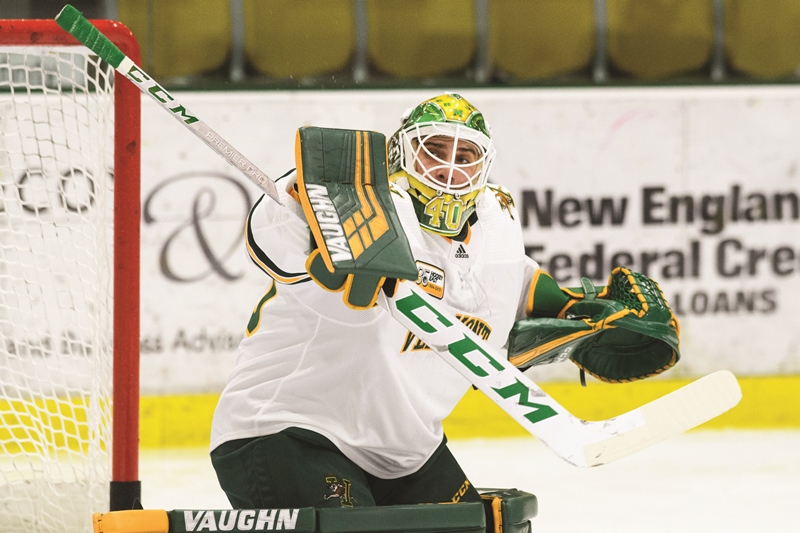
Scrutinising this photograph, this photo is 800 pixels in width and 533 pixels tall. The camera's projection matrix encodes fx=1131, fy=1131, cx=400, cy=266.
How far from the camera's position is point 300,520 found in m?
1.76

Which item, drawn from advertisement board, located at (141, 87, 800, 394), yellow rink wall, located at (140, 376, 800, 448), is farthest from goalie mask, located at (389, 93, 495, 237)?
yellow rink wall, located at (140, 376, 800, 448)

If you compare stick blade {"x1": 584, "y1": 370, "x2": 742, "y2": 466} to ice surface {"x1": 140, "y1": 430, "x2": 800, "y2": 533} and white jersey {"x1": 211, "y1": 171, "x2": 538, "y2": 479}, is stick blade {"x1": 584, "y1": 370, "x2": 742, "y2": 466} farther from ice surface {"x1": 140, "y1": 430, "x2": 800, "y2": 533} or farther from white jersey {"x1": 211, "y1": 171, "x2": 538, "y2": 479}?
ice surface {"x1": 140, "y1": 430, "x2": 800, "y2": 533}

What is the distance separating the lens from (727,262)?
4367mm

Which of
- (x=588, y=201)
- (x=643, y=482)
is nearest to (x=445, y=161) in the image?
(x=643, y=482)

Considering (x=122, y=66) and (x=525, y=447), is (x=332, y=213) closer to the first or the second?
(x=122, y=66)

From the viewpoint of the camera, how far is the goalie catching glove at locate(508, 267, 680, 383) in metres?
2.12

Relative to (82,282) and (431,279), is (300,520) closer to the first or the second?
(431,279)

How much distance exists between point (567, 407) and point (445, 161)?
8.15 ft

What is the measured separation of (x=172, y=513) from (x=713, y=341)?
9.96 ft

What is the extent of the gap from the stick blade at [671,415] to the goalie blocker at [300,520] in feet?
0.85

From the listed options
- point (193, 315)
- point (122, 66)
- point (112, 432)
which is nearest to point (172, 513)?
point (112, 432)

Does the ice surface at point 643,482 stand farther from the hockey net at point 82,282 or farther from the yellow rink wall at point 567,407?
the hockey net at point 82,282

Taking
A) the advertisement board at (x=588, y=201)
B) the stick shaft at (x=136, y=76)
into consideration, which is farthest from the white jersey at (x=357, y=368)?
the advertisement board at (x=588, y=201)

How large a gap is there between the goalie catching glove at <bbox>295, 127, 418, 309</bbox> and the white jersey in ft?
0.59
